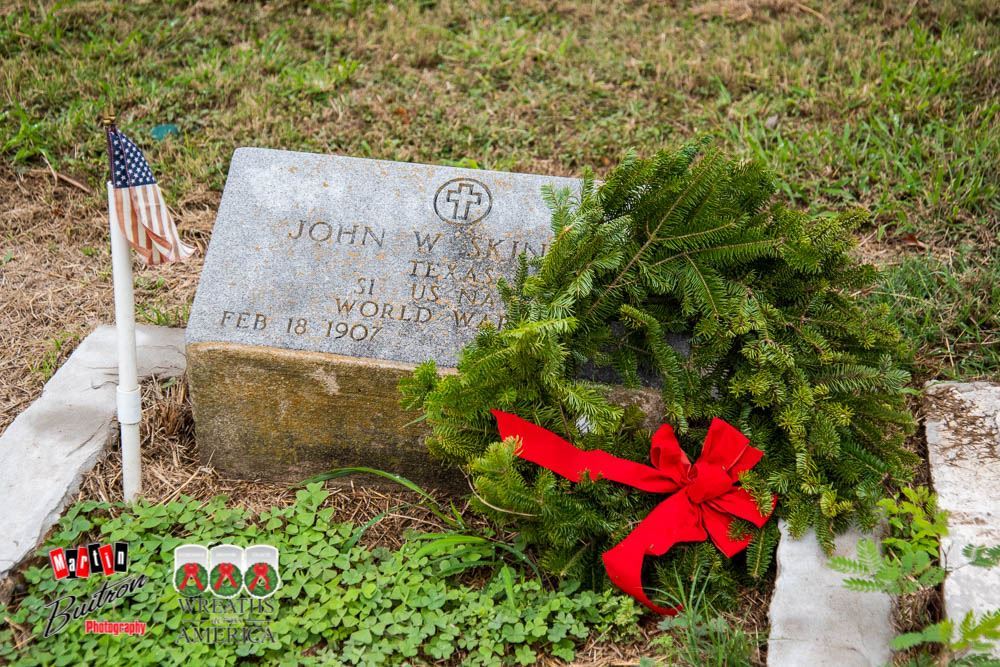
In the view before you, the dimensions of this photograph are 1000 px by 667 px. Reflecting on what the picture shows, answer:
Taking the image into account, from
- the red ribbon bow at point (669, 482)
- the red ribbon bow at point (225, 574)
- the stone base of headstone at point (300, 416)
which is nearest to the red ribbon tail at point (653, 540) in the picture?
the red ribbon bow at point (669, 482)

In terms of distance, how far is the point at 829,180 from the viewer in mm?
4406

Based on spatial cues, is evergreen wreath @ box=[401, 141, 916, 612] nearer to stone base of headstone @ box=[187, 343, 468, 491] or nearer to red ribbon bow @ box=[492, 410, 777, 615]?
red ribbon bow @ box=[492, 410, 777, 615]

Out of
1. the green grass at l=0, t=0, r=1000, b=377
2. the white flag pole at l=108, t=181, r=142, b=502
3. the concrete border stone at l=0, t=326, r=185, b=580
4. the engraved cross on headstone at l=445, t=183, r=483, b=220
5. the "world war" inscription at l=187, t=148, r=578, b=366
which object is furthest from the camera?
the green grass at l=0, t=0, r=1000, b=377

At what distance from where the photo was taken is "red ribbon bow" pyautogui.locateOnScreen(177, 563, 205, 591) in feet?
8.91

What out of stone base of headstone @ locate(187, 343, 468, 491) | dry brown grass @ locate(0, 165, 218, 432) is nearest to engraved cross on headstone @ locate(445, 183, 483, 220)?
stone base of headstone @ locate(187, 343, 468, 491)

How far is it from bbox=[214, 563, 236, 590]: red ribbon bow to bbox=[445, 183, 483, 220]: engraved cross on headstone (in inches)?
55.7

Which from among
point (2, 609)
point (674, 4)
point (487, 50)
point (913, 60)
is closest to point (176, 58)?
point (487, 50)

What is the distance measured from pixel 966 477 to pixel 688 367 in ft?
3.12

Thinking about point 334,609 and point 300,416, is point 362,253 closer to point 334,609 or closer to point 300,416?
point 300,416

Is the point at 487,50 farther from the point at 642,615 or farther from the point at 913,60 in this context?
the point at 642,615

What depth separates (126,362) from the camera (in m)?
2.86

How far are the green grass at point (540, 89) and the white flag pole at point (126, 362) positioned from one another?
6.86 feet

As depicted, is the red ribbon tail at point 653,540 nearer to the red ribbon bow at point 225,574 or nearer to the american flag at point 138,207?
the red ribbon bow at point 225,574

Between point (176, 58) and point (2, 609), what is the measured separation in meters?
3.87
